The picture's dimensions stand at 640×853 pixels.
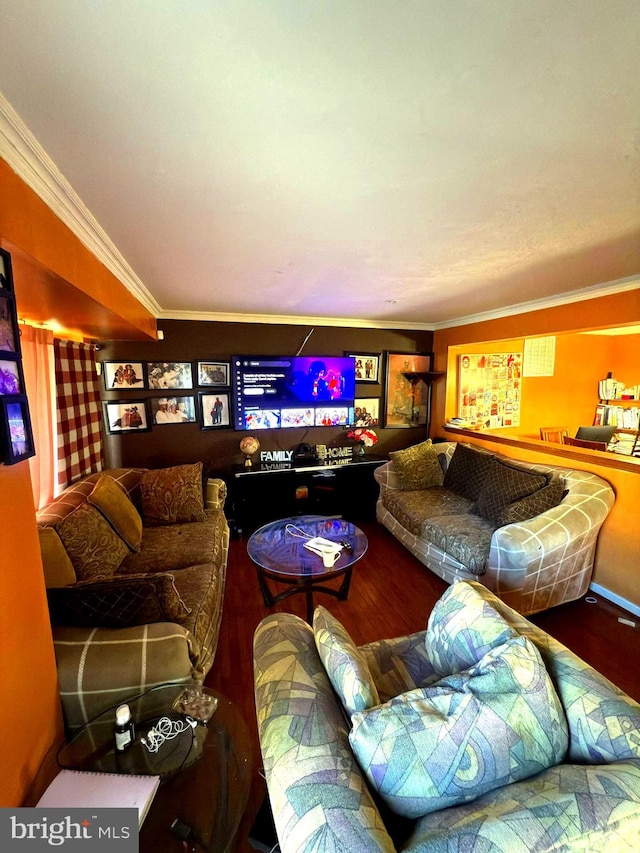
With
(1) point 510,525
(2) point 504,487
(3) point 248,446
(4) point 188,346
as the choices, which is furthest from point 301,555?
(4) point 188,346

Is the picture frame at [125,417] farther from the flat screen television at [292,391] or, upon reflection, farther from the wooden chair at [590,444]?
the wooden chair at [590,444]

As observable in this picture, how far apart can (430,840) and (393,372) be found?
12.9ft

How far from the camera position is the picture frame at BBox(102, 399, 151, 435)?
3236 mm

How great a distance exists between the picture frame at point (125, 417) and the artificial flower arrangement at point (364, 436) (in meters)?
2.27

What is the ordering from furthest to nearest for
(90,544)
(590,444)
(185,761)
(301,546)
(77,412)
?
(590,444), (77,412), (301,546), (90,544), (185,761)

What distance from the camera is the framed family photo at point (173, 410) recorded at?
3436 mm

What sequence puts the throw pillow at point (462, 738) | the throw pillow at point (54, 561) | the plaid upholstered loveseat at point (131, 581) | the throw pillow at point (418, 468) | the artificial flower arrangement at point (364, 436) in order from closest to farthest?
the throw pillow at point (462, 738) → the plaid upholstered loveseat at point (131, 581) → the throw pillow at point (54, 561) → the throw pillow at point (418, 468) → the artificial flower arrangement at point (364, 436)

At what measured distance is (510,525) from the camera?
2.27 meters

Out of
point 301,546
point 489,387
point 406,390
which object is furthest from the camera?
point 406,390

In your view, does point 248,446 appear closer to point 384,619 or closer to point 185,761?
point 384,619

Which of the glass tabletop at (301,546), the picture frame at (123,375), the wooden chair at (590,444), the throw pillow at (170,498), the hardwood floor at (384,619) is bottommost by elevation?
the hardwood floor at (384,619)

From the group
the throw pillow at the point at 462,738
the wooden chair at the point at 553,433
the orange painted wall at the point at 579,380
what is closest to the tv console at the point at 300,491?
the orange painted wall at the point at 579,380

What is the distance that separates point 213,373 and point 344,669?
10.3 ft

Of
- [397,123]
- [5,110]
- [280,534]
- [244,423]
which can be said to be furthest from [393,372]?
[5,110]
